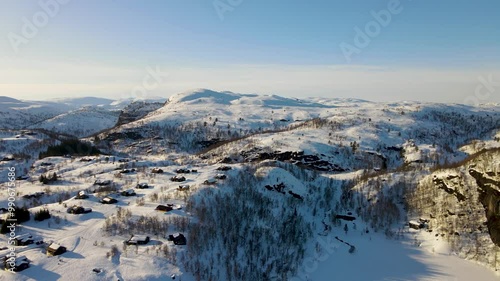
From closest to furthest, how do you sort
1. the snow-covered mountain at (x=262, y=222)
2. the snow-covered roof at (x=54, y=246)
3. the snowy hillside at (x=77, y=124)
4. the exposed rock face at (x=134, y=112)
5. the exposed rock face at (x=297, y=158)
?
the snow-covered roof at (x=54, y=246)
the snow-covered mountain at (x=262, y=222)
the exposed rock face at (x=297, y=158)
the exposed rock face at (x=134, y=112)
the snowy hillside at (x=77, y=124)

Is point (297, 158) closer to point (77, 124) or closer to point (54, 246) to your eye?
point (54, 246)

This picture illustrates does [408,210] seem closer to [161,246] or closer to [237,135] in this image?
[161,246]

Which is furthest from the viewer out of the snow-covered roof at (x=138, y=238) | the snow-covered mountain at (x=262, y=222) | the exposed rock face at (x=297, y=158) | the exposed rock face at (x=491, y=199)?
the exposed rock face at (x=297, y=158)

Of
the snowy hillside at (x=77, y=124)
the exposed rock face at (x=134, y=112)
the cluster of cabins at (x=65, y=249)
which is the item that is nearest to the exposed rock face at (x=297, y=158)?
the cluster of cabins at (x=65, y=249)

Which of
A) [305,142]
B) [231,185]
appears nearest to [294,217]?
[231,185]

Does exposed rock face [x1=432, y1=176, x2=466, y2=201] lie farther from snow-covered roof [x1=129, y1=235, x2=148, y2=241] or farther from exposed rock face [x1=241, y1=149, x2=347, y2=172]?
exposed rock face [x1=241, y1=149, x2=347, y2=172]

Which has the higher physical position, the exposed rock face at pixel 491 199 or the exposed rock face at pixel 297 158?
the exposed rock face at pixel 491 199

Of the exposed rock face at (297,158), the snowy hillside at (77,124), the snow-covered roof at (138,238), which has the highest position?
the snow-covered roof at (138,238)

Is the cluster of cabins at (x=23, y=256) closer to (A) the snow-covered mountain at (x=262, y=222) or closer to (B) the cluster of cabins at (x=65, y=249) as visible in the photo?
(B) the cluster of cabins at (x=65, y=249)
